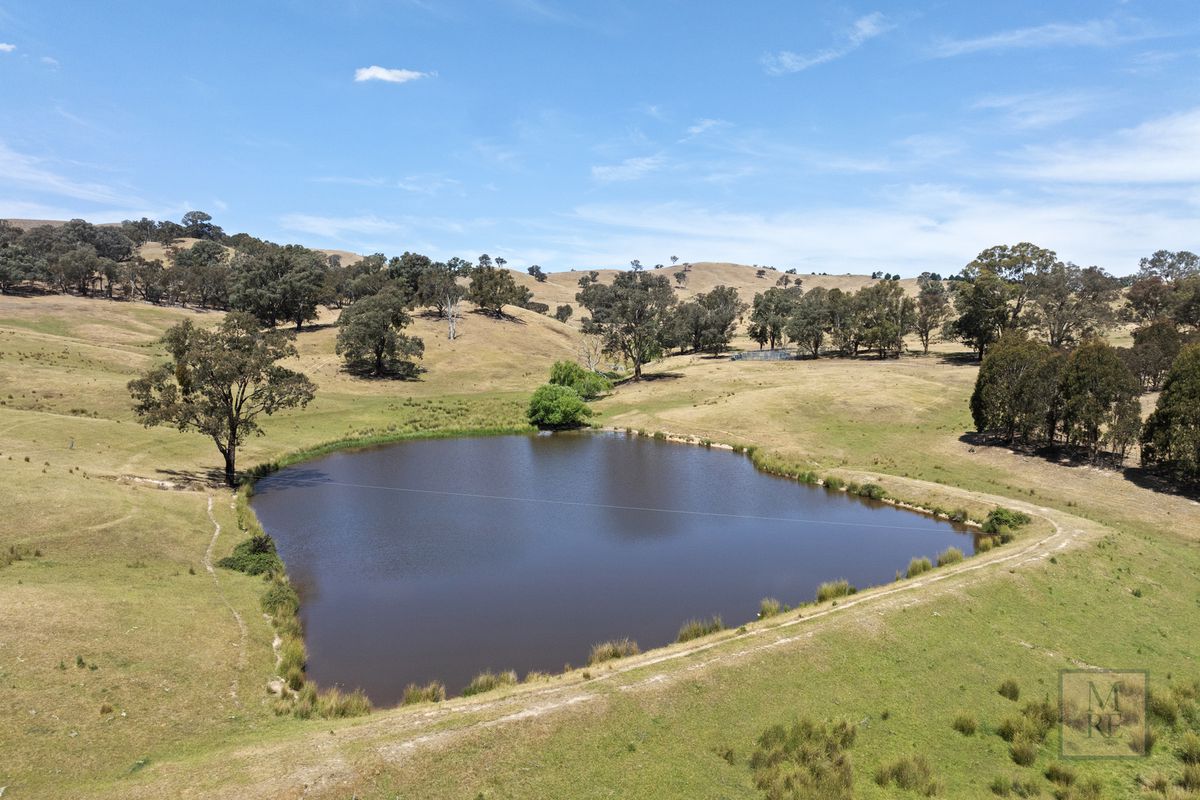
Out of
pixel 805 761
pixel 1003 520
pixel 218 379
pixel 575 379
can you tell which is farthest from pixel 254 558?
pixel 575 379

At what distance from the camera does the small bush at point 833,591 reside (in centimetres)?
3052

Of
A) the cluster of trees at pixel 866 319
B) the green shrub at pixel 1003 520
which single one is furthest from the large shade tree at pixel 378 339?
the green shrub at pixel 1003 520

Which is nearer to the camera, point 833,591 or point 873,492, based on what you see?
point 833,591

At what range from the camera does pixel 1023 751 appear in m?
18.8


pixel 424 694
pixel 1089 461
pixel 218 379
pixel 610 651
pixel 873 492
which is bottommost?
pixel 424 694

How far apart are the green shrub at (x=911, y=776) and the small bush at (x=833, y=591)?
12.5 m

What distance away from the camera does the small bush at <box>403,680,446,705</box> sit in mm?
21266

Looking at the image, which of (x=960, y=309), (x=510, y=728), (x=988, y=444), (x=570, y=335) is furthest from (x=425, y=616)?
(x=570, y=335)

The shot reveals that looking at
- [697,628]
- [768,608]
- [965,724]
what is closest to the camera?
[965,724]

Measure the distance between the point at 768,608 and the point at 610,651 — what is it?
8510mm

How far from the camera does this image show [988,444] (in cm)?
6084

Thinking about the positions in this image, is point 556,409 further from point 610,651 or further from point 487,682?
point 487,682

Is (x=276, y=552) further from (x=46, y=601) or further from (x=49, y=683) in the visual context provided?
(x=49, y=683)

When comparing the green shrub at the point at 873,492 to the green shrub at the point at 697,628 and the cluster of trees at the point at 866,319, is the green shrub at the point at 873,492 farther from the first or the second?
the cluster of trees at the point at 866,319
